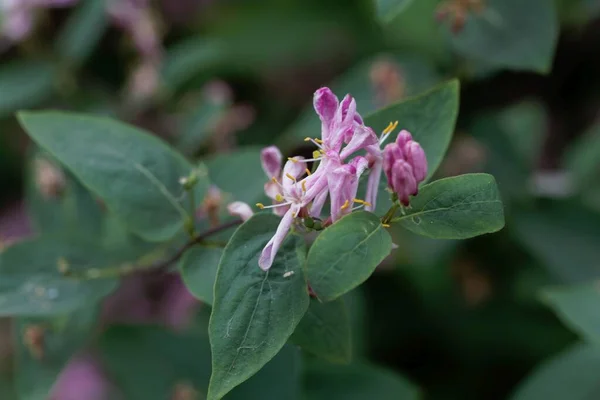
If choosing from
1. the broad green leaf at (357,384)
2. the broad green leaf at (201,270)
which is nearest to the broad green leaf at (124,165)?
the broad green leaf at (201,270)

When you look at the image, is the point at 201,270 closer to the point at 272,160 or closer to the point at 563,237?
the point at 272,160

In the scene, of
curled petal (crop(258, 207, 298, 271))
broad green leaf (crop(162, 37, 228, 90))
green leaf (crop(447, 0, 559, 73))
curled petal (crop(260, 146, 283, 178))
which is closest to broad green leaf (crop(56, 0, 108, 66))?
broad green leaf (crop(162, 37, 228, 90))

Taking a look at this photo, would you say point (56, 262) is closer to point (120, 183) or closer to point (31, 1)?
point (120, 183)

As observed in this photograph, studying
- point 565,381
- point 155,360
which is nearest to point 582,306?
point 565,381

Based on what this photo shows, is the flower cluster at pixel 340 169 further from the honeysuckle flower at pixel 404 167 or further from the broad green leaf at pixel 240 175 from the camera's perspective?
the broad green leaf at pixel 240 175

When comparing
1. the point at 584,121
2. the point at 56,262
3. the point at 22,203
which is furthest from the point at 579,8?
the point at 22,203

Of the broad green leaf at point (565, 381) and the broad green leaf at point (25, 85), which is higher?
the broad green leaf at point (25, 85)
